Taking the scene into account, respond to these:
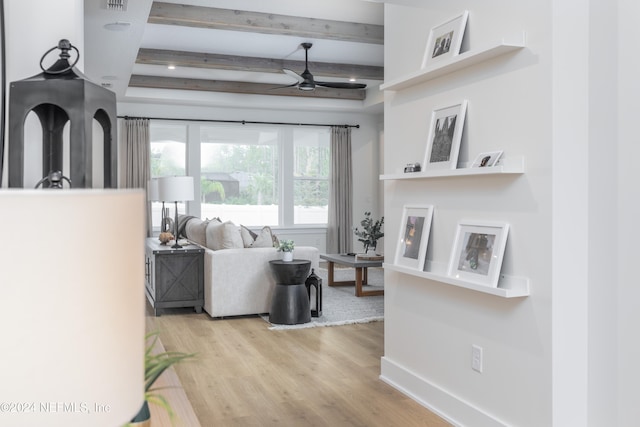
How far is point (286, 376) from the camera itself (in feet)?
13.2

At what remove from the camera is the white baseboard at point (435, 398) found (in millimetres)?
2961

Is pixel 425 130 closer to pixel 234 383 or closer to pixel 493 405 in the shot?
pixel 493 405

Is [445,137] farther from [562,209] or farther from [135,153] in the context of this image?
[135,153]

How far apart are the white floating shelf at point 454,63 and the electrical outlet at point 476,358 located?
141 cm

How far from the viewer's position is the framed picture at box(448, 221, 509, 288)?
107 inches

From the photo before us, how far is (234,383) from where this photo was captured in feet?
12.7

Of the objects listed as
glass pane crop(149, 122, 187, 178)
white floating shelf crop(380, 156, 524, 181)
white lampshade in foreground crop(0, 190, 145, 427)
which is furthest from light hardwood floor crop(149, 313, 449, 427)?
glass pane crop(149, 122, 187, 178)

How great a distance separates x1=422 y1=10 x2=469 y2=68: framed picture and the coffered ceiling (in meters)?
1.97

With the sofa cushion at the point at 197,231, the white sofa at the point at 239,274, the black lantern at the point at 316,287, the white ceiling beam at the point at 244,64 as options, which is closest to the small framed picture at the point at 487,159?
the black lantern at the point at 316,287

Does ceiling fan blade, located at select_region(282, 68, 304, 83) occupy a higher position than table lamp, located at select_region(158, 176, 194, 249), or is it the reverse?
ceiling fan blade, located at select_region(282, 68, 304, 83)

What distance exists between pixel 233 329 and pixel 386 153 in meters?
2.41

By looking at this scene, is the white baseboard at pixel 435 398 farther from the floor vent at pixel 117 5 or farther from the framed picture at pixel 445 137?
the floor vent at pixel 117 5

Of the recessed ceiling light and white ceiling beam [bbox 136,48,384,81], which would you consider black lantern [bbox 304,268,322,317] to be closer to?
the recessed ceiling light

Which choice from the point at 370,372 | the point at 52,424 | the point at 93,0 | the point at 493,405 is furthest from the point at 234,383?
the point at 52,424
